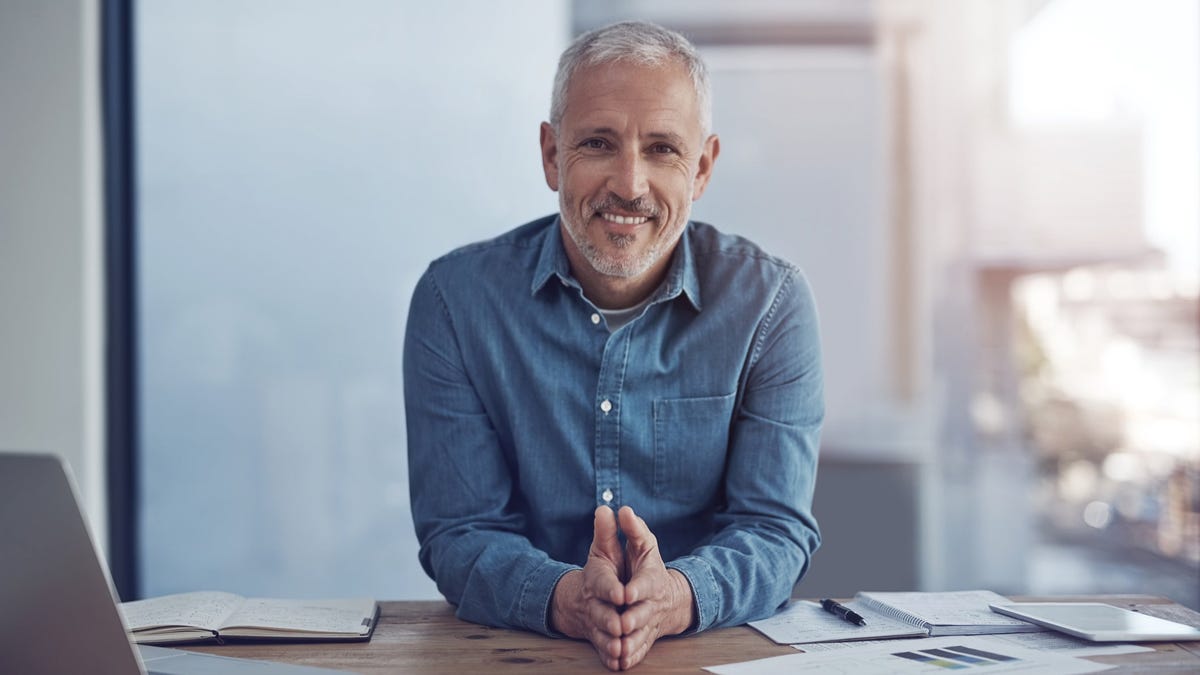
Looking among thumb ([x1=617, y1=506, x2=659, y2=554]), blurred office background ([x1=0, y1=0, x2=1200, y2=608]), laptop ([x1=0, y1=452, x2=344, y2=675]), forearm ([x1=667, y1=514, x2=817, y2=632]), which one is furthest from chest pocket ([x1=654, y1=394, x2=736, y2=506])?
blurred office background ([x1=0, y1=0, x2=1200, y2=608])

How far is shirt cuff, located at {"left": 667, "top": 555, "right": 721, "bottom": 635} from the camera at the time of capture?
1357mm

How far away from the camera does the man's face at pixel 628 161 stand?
1.71 m

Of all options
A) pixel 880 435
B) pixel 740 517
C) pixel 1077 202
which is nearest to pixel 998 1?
pixel 1077 202

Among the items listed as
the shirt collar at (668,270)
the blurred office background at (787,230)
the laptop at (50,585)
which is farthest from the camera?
the blurred office background at (787,230)

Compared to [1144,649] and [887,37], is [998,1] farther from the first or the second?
[1144,649]

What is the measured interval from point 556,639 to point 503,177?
208 centimetres

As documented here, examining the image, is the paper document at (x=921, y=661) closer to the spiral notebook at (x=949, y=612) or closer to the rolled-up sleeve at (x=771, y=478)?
the spiral notebook at (x=949, y=612)

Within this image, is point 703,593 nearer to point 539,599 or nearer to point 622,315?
point 539,599

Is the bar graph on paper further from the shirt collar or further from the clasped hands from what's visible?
the shirt collar

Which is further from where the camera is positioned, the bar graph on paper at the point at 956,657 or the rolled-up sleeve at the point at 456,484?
the rolled-up sleeve at the point at 456,484

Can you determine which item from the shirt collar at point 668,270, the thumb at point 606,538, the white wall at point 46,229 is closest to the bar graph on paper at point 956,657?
the thumb at point 606,538

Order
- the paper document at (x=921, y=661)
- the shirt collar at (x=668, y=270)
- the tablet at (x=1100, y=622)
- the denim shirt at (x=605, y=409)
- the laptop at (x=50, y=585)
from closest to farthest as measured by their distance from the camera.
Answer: the laptop at (x=50, y=585) < the paper document at (x=921, y=661) < the tablet at (x=1100, y=622) < the denim shirt at (x=605, y=409) < the shirt collar at (x=668, y=270)

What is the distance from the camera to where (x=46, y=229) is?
121 inches

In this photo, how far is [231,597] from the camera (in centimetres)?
153
